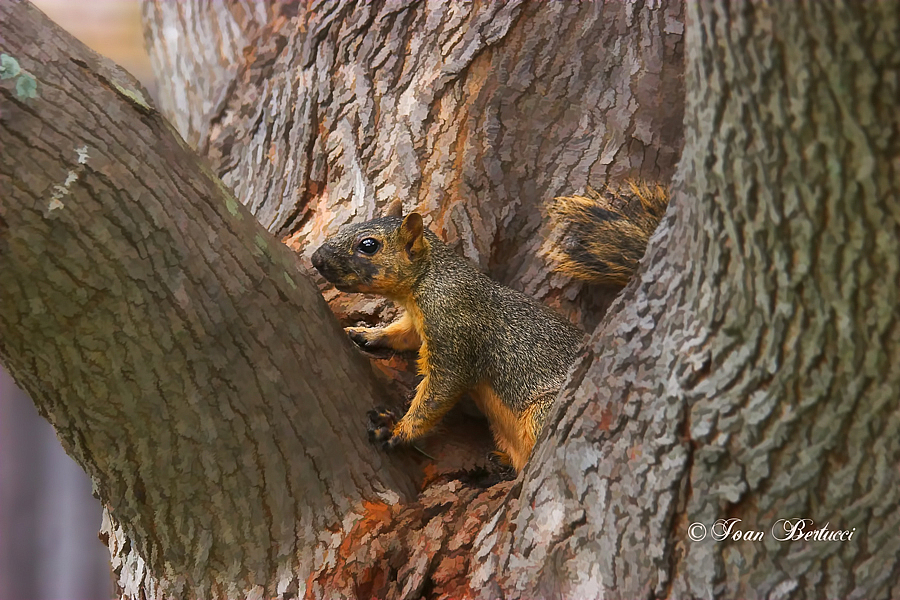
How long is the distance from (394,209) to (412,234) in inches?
9.6

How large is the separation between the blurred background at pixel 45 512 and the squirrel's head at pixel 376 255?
12.6 ft

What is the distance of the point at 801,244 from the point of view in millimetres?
1396

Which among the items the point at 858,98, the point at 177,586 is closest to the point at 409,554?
the point at 177,586

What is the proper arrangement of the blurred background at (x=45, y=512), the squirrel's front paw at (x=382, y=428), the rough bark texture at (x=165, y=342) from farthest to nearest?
1. the blurred background at (x=45, y=512)
2. the squirrel's front paw at (x=382, y=428)
3. the rough bark texture at (x=165, y=342)

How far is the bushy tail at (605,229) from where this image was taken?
273cm

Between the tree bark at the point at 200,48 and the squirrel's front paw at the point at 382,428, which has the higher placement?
the tree bark at the point at 200,48

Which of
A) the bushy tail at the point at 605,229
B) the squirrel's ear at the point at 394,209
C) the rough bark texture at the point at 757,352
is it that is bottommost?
the rough bark texture at the point at 757,352

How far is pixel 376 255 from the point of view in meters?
2.84

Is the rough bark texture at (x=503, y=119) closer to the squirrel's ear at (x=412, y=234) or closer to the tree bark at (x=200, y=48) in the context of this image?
the squirrel's ear at (x=412, y=234)

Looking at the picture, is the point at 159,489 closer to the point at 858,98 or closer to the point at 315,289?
the point at 315,289

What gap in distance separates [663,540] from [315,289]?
1.27 meters

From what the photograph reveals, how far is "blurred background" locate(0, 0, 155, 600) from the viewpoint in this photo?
6004mm
